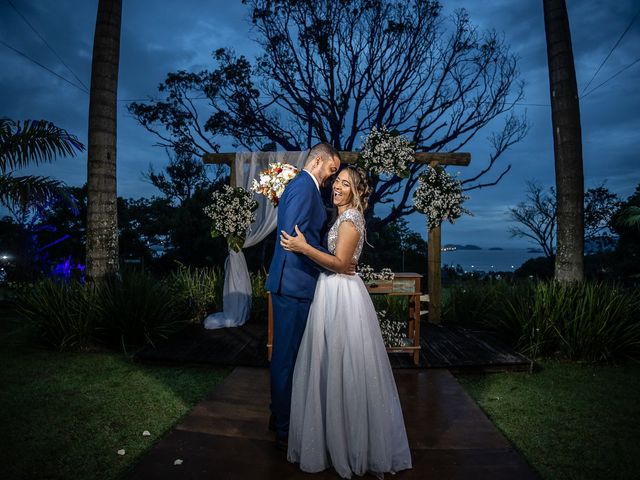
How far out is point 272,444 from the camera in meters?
2.90

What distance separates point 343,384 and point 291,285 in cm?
71

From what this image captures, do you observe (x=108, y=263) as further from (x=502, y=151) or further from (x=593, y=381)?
(x=502, y=151)

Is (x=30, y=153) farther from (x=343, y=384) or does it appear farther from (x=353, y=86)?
(x=353, y=86)

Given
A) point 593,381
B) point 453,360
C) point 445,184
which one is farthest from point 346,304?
point 445,184

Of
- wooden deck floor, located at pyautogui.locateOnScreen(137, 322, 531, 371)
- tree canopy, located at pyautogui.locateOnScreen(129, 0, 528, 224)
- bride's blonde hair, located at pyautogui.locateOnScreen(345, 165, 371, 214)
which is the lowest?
wooden deck floor, located at pyautogui.locateOnScreen(137, 322, 531, 371)

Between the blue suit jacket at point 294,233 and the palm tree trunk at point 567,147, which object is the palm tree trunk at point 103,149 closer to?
the blue suit jacket at point 294,233

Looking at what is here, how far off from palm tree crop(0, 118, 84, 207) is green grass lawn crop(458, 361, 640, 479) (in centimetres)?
707

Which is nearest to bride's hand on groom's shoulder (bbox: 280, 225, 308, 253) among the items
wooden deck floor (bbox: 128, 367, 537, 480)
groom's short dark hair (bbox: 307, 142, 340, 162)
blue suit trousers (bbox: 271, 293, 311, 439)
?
blue suit trousers (bbox: 271, 293, 311, 439)

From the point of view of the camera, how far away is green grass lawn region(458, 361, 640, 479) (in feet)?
9.02

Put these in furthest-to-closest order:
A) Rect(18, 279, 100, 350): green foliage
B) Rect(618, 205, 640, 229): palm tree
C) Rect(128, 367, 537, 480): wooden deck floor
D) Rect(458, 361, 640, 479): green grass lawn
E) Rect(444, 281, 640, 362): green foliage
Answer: Rect(618, 205, 640, 229): palm tree
Rect(18, 279, 100, 350): green foliage
Rect(444, 281, 640, 362): green foliage
Rect(458, 361, 640, 479): green grass lawn
Rect(128, 367, 537, 480): wooden deck floor

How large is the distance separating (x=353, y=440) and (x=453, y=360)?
2.95 metres

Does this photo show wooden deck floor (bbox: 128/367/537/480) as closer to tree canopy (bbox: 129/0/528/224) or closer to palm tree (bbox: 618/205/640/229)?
palm tree (bbox: 618/205/640/229)

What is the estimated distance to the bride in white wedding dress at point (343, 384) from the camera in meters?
2.39

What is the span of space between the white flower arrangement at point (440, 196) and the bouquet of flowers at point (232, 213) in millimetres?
2767
